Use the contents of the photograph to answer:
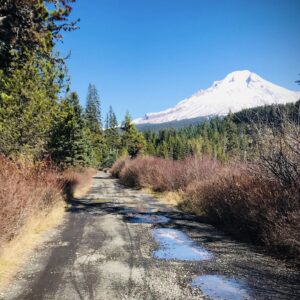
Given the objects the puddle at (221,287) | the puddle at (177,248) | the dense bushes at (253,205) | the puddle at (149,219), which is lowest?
the puddle at (149,219)

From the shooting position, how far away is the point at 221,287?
645 centimetres

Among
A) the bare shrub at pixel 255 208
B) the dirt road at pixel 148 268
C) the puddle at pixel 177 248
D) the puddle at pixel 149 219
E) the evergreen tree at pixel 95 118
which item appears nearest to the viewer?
the dirt road at pixel 148 268

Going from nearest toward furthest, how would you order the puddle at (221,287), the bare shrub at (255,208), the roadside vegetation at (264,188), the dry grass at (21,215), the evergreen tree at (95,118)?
the puddle at (221,287) < the dry grass at (21,215) < the bare shrub at (255,208) < the roadside vegetation at (264,188) < the evergreen tree at (95,118)

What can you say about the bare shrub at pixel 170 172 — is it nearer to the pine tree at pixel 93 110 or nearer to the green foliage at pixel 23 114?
the green foliage at pixel 23 114

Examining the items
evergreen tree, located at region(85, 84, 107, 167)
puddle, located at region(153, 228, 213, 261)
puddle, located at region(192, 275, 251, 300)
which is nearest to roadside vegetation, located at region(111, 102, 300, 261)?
puddle, located at region(153, 228, 213, 261)

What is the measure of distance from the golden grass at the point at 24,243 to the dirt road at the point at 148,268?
23 centimetres

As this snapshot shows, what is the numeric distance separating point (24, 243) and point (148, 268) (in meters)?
3.79

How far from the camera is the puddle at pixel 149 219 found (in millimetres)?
14140

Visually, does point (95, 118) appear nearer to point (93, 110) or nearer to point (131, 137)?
point (93, 110)

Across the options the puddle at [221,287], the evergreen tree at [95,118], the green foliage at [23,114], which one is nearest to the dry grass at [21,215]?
the green foliage at [23,114]

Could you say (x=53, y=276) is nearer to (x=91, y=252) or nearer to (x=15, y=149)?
(x=91, y=252)

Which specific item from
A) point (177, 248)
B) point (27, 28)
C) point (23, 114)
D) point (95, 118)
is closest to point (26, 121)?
point (23, 114)

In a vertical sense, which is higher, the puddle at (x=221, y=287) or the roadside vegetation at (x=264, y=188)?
the roadside vegetation at (x=264, y=188)

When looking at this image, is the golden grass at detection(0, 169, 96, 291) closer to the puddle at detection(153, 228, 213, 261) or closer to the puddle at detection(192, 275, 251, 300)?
the puddle at detection(153, 228, 213, 261)
